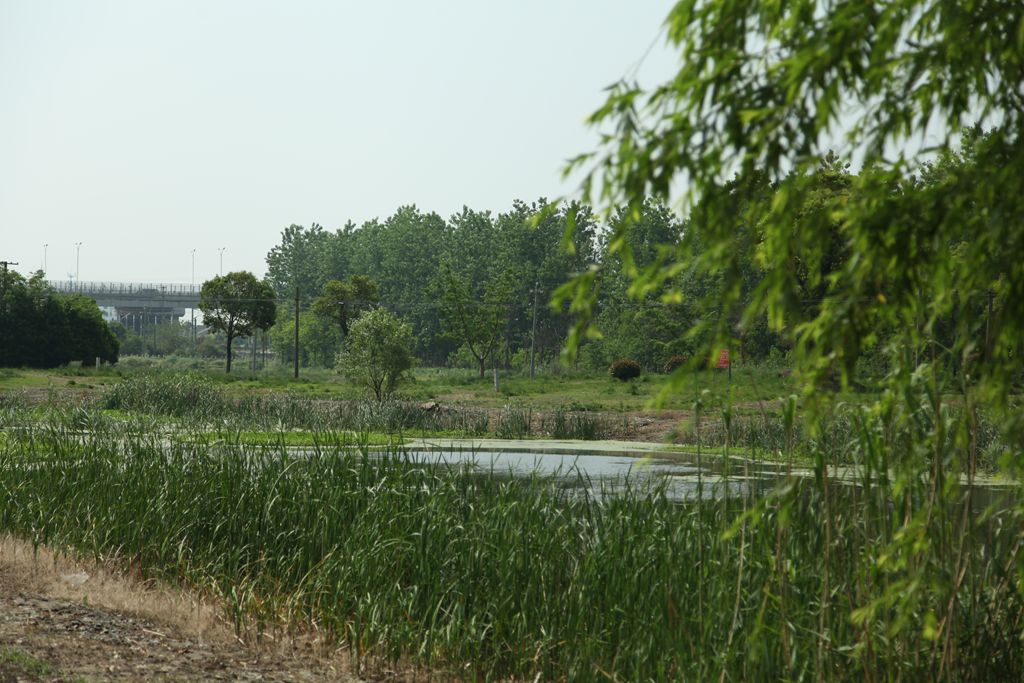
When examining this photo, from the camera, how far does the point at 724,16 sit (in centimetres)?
276

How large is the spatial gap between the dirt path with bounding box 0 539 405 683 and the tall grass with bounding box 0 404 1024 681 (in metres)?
0.25

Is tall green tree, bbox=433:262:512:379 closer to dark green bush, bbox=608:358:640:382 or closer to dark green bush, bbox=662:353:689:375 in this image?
dark green bush, bbox=662:353:689:375

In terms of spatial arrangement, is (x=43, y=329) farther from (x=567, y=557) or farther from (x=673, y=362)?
(x=567, y=557)

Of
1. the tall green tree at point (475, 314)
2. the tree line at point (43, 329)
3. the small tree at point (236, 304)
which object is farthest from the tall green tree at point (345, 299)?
the tree line at point (43, 329)

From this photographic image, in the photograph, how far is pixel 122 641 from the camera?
5.94 meters

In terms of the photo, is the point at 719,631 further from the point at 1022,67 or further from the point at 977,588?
the point at 1022,67

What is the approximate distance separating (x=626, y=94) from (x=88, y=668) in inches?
161

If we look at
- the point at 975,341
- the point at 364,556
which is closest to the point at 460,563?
the point at 364,556

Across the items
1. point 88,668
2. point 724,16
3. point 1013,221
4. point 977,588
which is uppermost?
point 724,16

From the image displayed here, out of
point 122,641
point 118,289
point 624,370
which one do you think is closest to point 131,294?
point 118,289

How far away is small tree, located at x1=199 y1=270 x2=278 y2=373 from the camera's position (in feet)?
167

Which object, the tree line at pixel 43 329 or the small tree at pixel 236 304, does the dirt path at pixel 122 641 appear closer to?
the tree line at pixel 43 329

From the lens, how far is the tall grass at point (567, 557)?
446 centimetres

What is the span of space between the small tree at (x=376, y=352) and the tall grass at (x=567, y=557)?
17598 mm
